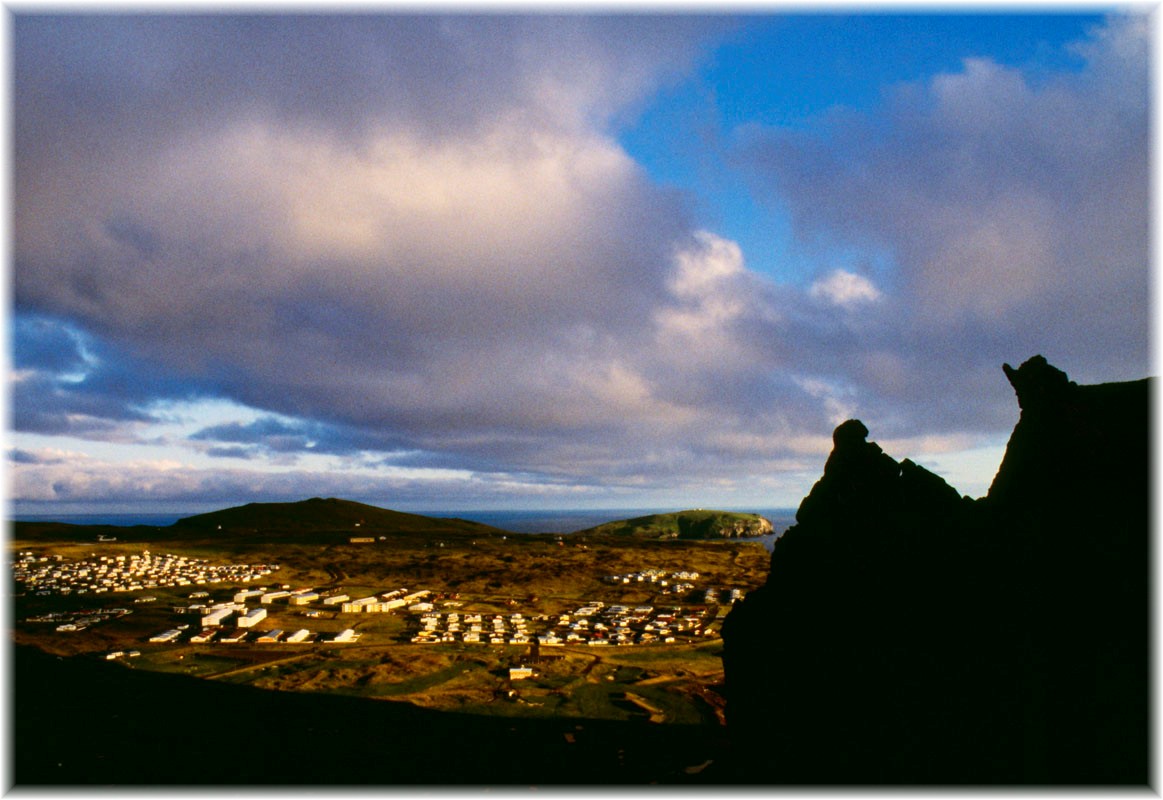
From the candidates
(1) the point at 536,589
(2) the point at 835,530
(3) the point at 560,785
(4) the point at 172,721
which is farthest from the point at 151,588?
(2) the point at 835,530

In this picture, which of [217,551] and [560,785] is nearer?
[560,785]

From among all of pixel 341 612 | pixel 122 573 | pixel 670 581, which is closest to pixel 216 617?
pixel 341 612

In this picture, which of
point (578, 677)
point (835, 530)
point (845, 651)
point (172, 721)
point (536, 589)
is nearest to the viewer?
point (845, 651)

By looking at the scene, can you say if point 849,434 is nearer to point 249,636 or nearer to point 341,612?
point 249,636

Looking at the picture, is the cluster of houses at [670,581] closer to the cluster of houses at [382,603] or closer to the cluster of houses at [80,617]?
the cluster of houses at [382,603]

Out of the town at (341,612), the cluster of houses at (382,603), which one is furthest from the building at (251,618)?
the cluster of houses at (382,603)

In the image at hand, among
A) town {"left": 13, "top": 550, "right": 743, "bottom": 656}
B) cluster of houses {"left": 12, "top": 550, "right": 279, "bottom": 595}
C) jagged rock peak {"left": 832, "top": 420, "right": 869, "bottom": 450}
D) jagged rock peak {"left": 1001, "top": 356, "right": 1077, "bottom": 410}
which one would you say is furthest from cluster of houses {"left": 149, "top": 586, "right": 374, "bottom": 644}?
Answer: jagged rock peak {"left": 1001, "top": 356, "right": 1077, "bottom": 410}

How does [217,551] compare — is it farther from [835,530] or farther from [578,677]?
[835,530]
